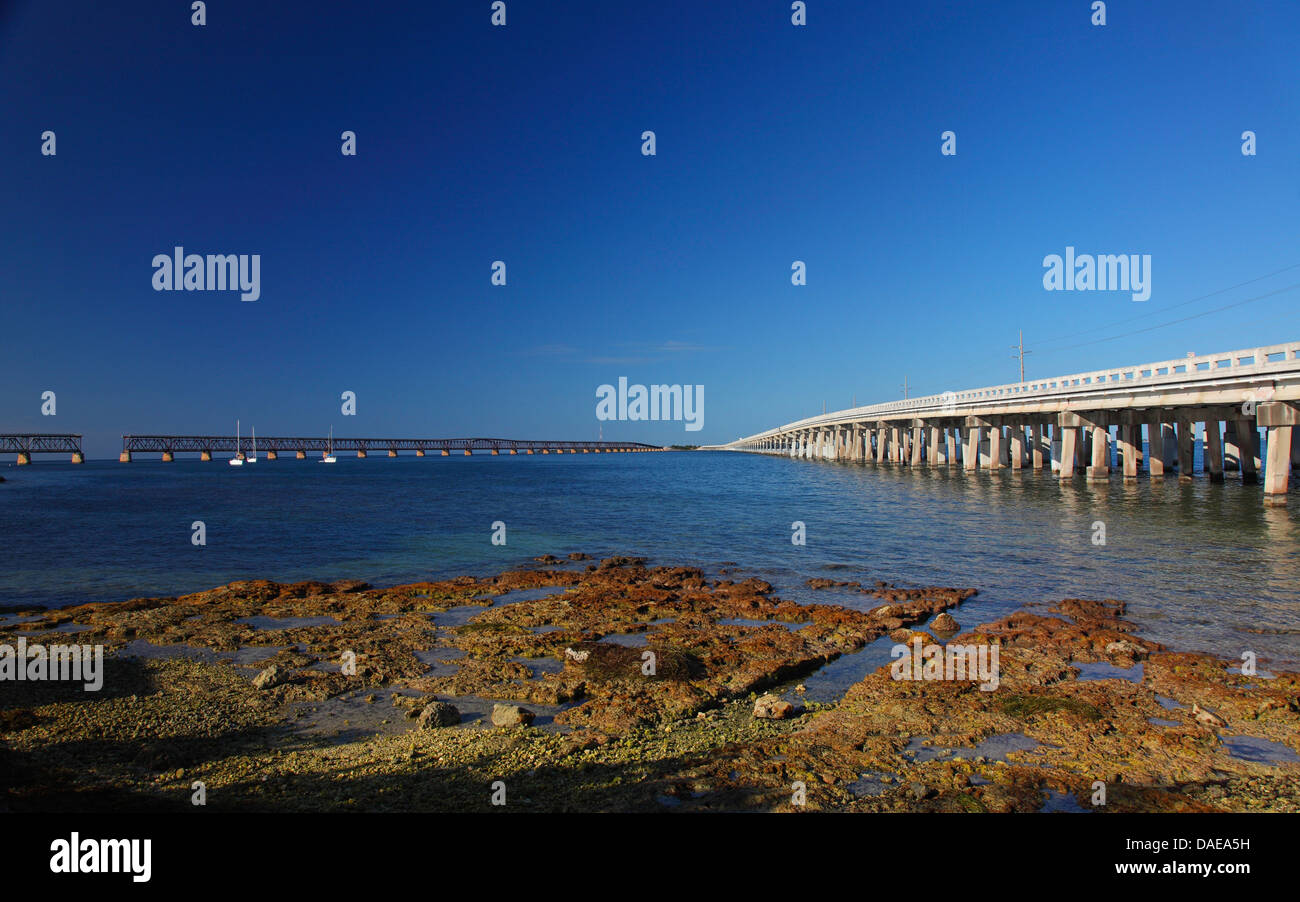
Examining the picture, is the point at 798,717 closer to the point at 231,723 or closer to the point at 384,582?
the point at 231,723

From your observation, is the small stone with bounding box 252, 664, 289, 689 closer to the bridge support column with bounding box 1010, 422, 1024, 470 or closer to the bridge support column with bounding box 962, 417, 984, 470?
the bridge support column with bounding box 962, 417, 984, 470

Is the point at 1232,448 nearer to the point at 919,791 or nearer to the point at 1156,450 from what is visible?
the point at 1156,450

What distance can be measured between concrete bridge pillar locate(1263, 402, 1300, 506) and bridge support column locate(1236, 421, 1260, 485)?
→ 11307mm

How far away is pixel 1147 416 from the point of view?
43938 millimetres

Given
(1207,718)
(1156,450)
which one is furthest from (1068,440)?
(1207,718)

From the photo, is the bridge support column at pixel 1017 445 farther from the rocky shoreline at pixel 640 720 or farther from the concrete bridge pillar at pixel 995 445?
the rocky shoreline at pixel 640 720

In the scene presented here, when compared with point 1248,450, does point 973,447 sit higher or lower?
higher

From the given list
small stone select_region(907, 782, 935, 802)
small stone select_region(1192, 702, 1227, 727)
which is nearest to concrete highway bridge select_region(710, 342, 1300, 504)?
small stone select_region(1192, 702, 1227, 727)

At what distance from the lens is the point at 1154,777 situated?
6508mm

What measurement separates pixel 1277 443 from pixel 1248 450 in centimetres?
1319

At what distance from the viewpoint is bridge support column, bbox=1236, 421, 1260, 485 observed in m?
39.3
